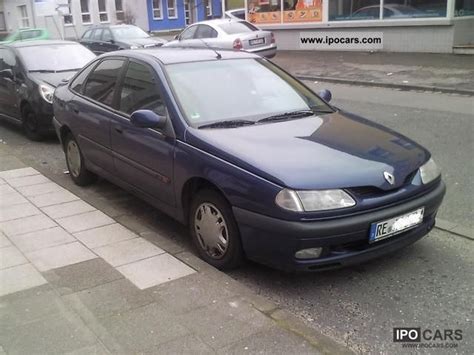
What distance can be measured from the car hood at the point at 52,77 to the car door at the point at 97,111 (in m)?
2.79

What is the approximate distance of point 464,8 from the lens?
16641mm

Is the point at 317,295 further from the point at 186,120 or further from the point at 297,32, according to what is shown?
the point at 297,32

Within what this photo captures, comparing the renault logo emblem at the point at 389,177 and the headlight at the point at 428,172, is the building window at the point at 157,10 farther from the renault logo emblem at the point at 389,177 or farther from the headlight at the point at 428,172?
the renault logo emblem at the point at 389,177

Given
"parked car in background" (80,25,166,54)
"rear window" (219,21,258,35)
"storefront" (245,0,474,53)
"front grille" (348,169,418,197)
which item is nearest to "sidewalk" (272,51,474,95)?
"storefront" (245,0,474,53)

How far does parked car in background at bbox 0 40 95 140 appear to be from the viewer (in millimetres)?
8625

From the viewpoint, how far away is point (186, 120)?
14.4 ft

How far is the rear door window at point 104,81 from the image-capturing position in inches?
215

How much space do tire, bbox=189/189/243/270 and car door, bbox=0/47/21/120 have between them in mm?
6101

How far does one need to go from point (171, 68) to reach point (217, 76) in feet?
1.34

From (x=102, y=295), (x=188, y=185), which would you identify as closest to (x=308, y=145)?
(x=188, y=185)

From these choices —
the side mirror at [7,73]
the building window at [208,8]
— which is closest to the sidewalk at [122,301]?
the side mirror at [7,73]

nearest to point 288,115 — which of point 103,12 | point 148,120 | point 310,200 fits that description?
point 148,120

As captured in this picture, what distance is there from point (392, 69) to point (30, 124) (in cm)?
967

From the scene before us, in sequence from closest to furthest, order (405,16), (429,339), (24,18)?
(429,339) → (405,16) → (24,18)
